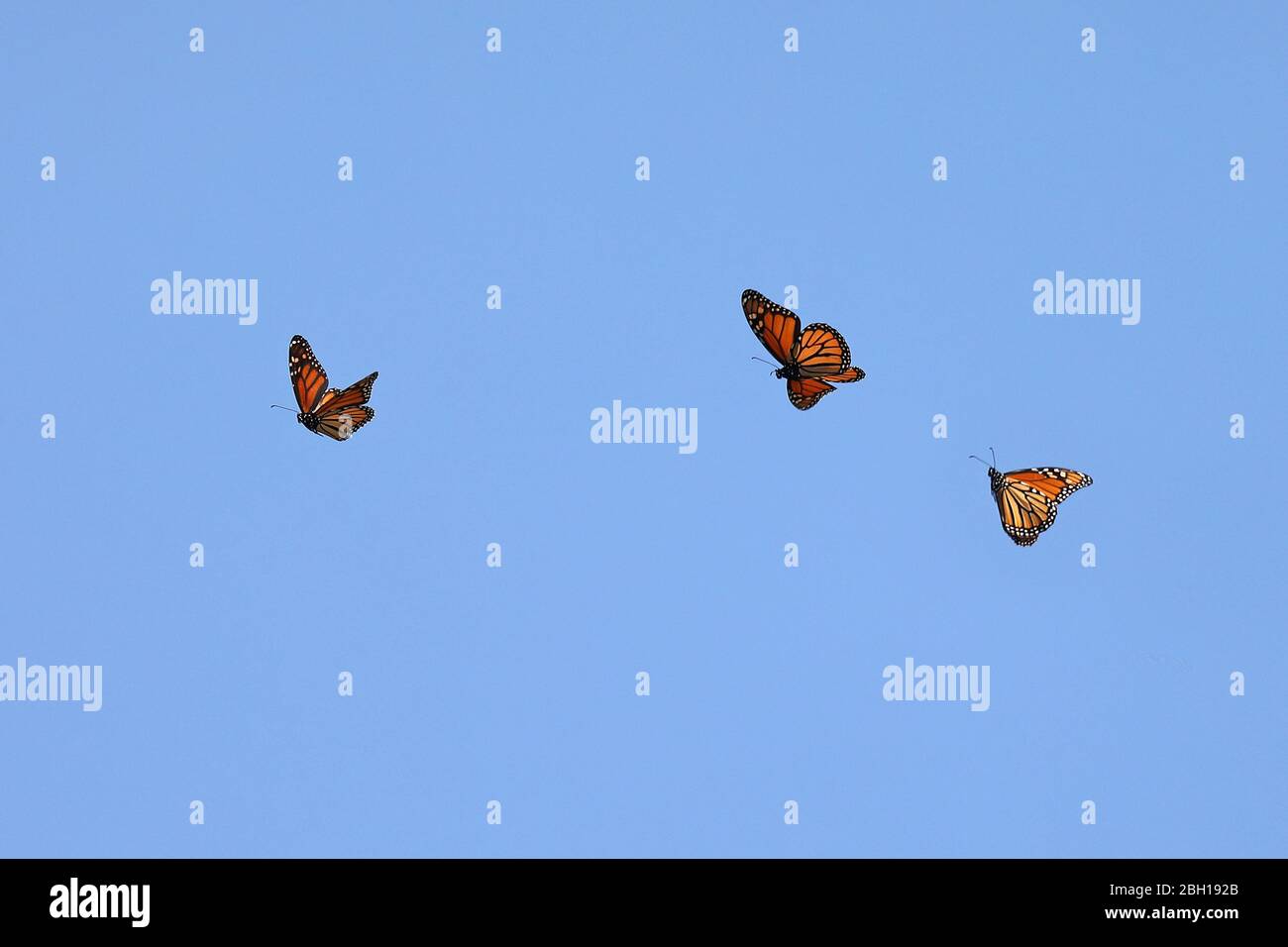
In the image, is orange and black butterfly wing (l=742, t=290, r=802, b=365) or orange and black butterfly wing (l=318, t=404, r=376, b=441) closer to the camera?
orange and black butterfly wing (l=742, t=290, r=802, b=365)

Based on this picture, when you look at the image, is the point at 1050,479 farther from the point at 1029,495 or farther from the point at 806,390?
the point at 806,390

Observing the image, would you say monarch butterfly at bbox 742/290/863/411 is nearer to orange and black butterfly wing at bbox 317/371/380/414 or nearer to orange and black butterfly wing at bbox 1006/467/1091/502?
orange and black butterfly wing at bbox 1006/467/1091/502

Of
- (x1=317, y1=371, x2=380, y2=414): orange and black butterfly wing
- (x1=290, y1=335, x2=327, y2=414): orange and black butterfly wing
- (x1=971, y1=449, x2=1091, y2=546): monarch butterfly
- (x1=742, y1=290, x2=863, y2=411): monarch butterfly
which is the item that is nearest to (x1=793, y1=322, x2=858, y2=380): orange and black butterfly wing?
(x1=742, y1=290, x2=863, y2=411): monarch butterfly

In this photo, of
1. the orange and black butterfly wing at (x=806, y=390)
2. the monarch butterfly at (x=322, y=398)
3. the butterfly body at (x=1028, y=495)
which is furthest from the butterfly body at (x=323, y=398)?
the butterfly body at (x=1028, y=495)

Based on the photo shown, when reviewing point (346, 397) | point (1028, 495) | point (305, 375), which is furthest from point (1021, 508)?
point (305, 375)

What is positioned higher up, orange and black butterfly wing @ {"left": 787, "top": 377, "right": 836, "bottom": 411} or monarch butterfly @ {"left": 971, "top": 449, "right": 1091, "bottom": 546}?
orange and black butterfly wing @ {"left": 787, "top": 377, "right": 836, "bottom": 411}

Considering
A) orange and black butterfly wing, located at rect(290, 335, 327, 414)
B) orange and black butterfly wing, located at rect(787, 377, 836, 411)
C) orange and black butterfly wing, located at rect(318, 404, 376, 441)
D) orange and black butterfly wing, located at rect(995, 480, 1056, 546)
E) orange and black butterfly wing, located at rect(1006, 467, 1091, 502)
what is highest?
orange and black butterfly wing, located at rect(290, 335, 327, 414)
